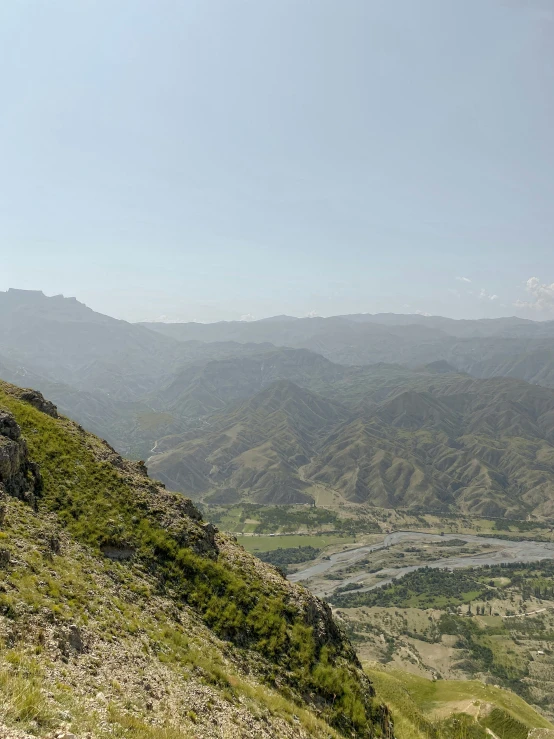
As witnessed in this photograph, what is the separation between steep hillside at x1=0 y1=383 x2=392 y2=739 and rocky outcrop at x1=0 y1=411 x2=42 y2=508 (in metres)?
0.14

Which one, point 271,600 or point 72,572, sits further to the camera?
point 271,600

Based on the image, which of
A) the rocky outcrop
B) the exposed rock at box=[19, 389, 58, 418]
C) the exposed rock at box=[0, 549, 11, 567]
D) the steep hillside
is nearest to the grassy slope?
the steep hillside

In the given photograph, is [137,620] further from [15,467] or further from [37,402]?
[37,402]

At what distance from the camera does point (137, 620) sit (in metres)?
32.3

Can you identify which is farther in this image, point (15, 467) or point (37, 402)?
point (37, 402)

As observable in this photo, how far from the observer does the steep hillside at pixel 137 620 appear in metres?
21.1

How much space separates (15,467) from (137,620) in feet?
66.7

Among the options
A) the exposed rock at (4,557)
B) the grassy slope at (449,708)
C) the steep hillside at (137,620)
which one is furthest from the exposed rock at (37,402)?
the grassy slope at (449,708)

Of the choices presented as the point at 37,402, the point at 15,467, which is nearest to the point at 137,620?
the point at 15,467

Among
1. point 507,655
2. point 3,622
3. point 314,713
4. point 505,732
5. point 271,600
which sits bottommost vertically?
point 507,655

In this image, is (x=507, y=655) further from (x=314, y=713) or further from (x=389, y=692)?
(x=314, y=713)

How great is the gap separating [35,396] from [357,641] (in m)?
182

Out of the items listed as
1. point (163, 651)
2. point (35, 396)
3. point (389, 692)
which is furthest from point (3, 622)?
point (389, 692)

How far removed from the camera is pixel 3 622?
73.3 feet
